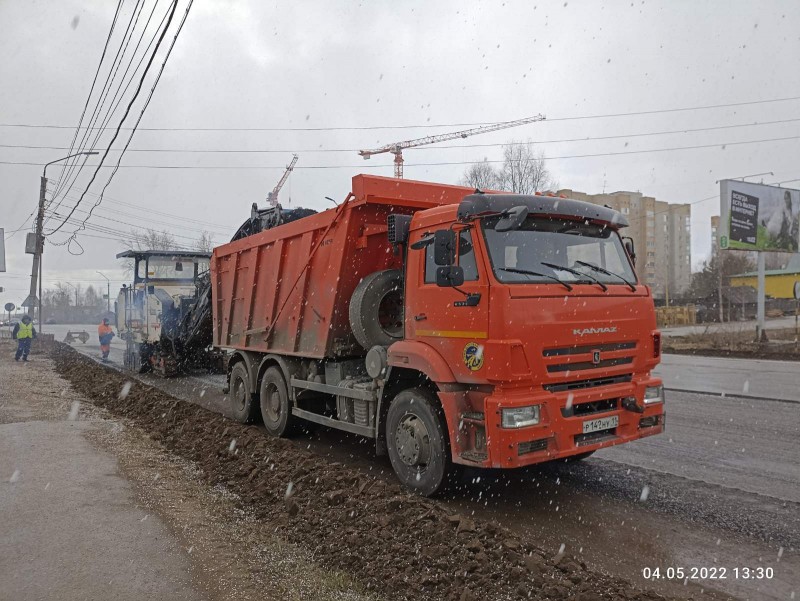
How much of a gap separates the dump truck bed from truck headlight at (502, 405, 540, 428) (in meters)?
2.43

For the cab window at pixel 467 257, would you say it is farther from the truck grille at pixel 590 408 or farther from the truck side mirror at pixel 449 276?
the truck grille at pixel 590 408

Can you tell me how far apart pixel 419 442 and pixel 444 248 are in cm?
172

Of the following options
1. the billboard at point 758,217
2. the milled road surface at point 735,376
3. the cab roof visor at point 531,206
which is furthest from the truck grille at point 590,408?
the billboard at point 758,217

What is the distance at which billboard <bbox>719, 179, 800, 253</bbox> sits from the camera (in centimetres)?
2631

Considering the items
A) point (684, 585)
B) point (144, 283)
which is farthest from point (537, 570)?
point (144, 283)

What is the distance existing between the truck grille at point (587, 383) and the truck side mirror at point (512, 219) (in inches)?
51.7

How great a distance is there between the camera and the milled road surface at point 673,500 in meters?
4.23

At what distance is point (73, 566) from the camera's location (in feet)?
13.2

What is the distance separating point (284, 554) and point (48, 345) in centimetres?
2786

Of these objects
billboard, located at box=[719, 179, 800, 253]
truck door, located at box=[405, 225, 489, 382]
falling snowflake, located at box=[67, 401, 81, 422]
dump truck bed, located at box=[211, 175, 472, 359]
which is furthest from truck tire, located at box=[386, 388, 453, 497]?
billboard, located at box=[719, 179, 800, 253]

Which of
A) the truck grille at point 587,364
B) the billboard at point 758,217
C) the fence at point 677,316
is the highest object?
the billboard at point 758,217
